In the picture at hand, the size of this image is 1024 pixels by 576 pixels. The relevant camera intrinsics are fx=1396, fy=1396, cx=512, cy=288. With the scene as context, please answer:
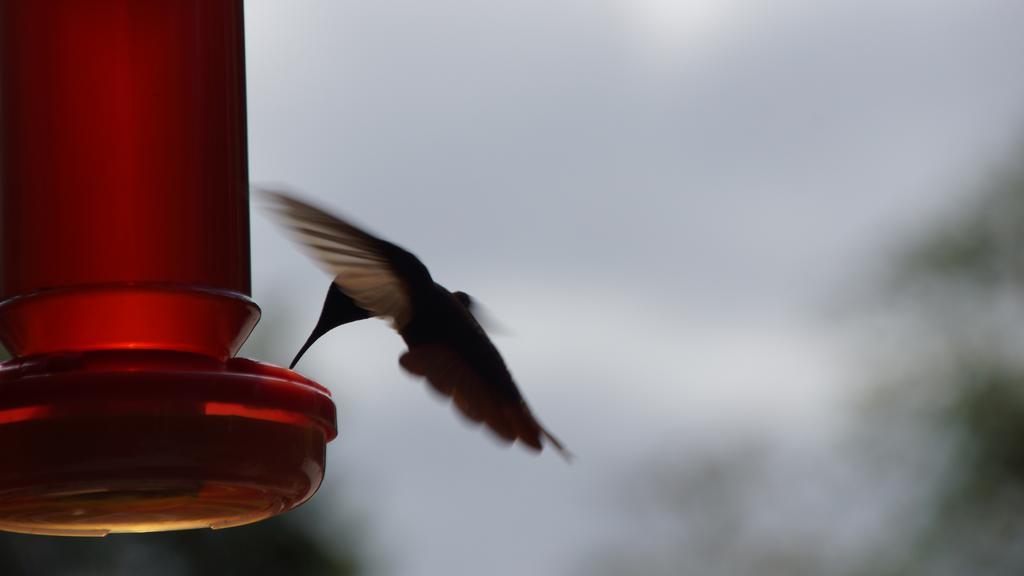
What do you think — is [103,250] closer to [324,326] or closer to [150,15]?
[150,15]

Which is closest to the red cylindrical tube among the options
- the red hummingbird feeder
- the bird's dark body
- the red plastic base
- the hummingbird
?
the red hummingbird feeder

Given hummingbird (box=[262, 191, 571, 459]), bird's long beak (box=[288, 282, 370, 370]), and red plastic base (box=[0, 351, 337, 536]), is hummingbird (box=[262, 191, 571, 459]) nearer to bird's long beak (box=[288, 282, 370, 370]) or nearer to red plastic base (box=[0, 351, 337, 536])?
bird's long beak (box=[288, 282, 370, 370])

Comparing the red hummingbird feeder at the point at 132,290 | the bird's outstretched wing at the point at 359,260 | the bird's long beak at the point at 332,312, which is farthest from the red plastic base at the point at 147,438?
the bird's long beak at the point at 332,312

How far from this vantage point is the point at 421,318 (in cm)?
282

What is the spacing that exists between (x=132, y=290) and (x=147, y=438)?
323 millimetres

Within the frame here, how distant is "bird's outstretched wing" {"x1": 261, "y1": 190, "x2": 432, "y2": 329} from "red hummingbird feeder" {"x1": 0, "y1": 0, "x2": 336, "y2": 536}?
15cm

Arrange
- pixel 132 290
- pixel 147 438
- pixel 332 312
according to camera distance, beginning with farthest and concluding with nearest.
A: pixel 332 312, pixel 132 290, pixel 147 438

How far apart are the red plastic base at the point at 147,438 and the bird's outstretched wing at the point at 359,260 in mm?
482

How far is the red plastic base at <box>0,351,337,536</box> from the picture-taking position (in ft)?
5.67

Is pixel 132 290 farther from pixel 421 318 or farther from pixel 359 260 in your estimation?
pixel 421 318

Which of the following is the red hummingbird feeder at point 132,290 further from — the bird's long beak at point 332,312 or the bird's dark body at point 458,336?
the bird's dark body at point 458,336

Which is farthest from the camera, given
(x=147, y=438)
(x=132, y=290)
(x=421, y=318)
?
(x=421, y=318)

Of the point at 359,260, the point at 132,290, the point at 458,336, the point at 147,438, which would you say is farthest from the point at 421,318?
the point at 147,438

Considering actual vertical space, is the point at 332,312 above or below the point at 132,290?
above
